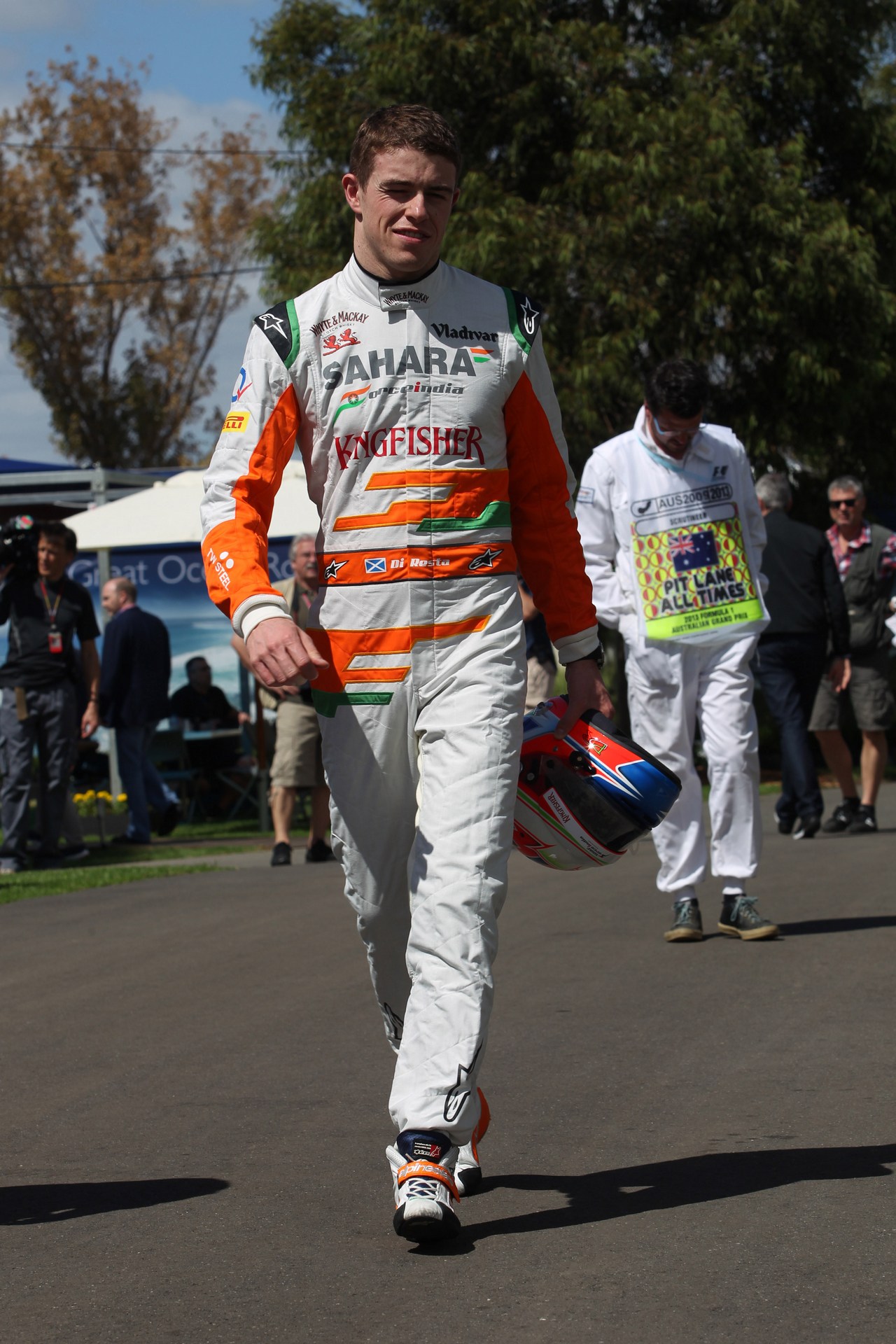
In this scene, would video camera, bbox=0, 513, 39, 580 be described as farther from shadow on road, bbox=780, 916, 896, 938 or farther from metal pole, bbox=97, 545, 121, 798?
shadow on road, bbox=780, 916, 896, 938

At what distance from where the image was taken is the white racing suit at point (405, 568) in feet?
12.3

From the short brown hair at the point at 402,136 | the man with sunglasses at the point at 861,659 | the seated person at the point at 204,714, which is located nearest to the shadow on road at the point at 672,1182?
the short brown hair at the point at 402,136

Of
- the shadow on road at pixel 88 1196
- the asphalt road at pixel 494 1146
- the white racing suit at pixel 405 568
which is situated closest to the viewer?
the asphalt road at pixel 494 1146

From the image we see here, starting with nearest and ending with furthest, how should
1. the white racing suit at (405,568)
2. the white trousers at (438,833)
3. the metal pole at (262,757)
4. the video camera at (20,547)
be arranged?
1. the white trousers at (438,833)
2. the white racing suit at (405,568)
3. the video camera at (20,547)
4. the metal pole at (262,757)

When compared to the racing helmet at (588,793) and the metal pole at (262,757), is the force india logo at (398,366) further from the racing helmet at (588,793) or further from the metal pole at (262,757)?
the metal pole at (262,757)


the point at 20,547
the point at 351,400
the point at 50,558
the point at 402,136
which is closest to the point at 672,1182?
the point at 351,400

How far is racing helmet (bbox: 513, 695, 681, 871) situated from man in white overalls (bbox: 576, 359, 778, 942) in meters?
3.32

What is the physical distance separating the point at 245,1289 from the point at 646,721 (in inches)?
169

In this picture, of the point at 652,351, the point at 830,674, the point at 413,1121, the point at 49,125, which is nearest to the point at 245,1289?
the point at 413,1121

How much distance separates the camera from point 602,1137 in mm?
4523

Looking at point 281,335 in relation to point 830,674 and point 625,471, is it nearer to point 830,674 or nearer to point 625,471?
point 625,471

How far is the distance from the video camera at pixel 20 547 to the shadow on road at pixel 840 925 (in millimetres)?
6096

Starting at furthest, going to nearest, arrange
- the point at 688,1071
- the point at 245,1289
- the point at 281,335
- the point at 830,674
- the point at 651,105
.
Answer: the point at 651,105
the point at 830,674
the point at 688,1071
the point at 281,335
the point at 245,1289

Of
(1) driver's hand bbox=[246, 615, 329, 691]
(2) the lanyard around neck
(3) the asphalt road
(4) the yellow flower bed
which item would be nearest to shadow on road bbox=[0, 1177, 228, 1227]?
(3) the asphalt road
